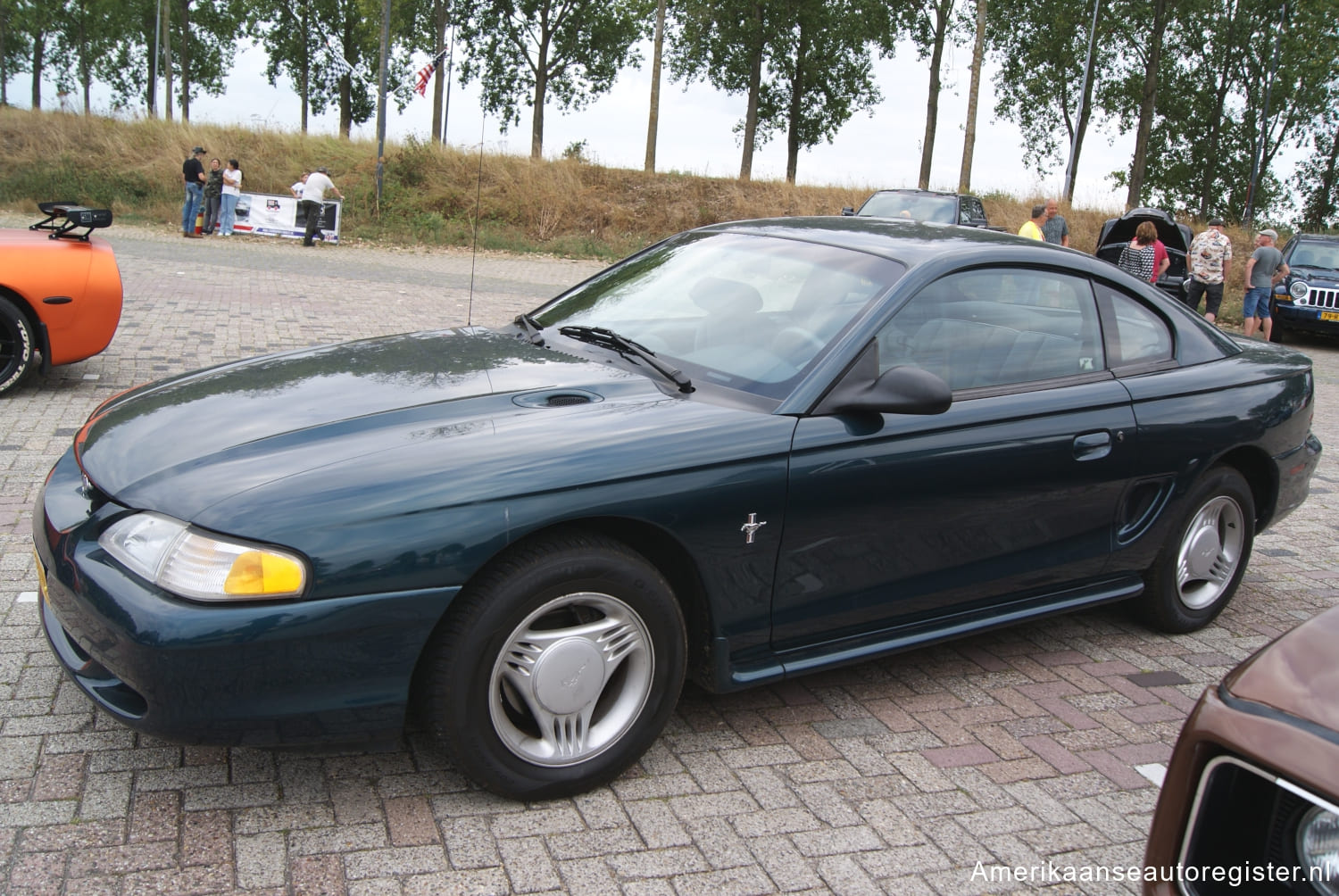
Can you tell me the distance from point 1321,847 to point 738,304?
2467 millimetres

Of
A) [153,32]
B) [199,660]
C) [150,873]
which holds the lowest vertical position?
[150,873]

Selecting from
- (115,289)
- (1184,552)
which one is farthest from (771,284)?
(115,289)

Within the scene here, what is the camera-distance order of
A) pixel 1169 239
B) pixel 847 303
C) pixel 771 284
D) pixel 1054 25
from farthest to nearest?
pixel 1054 25
pixel 1169 239
pixel 771 284
pixel 847 303

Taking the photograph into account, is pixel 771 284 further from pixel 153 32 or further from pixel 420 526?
pixel 153 32

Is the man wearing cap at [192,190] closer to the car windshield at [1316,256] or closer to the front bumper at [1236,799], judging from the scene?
the car windshield at [1316,256]

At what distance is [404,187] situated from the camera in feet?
88.2

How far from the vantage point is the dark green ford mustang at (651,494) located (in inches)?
97.9

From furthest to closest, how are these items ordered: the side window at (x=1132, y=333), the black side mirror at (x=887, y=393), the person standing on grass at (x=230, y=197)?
1. the person standing on grass at (x=230, y=197)
2. the side window at (x=1132, y=333)
3. the black side mirror at (x=887, y=393)

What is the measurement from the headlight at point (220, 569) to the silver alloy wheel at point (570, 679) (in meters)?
0.54

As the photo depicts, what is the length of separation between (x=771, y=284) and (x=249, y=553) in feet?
6.50

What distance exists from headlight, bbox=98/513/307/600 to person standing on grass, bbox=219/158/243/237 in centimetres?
2049

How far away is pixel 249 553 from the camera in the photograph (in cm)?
243

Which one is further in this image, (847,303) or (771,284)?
(771,284)

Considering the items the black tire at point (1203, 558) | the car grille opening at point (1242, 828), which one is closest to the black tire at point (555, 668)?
the car grille opening at point (1242, 828)
